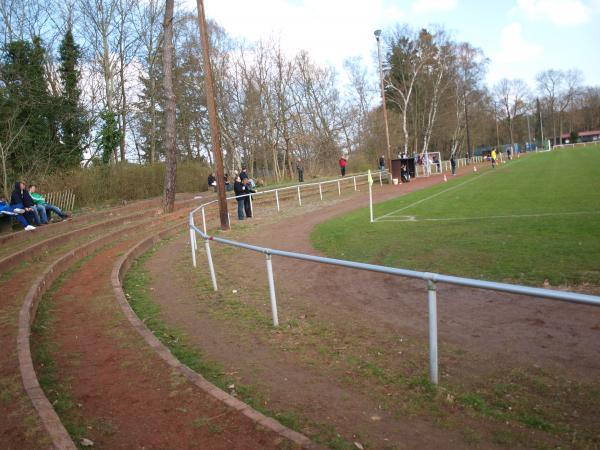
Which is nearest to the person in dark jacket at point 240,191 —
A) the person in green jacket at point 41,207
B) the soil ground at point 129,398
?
the person in green jacket at point 41,207

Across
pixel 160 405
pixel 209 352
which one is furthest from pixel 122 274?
pixel 160 405

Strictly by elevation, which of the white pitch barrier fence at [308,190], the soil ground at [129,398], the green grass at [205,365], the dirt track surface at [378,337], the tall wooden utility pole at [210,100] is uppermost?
the tall wooden utility pole at [210,100]

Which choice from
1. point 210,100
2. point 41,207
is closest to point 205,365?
point 210,100

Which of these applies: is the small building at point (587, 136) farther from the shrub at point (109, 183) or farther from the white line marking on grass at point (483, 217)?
the white line marking on grass at point (483, 217)

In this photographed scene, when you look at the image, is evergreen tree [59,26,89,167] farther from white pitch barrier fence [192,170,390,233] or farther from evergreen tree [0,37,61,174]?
white pitch barrier fence [192,170,390,233]

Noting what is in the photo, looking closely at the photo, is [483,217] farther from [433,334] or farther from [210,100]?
[433,334]

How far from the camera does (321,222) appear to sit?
17.2 meters

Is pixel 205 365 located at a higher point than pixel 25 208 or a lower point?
lower

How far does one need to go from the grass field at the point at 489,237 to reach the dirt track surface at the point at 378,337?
109 cm

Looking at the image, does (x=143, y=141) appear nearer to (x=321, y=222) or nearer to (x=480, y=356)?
(x=321, y=222)

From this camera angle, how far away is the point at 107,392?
4.49 metres

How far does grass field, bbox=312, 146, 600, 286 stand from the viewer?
26.4ft

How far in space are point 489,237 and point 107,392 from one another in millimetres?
8993

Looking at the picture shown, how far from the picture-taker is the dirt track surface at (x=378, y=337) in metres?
3.92
